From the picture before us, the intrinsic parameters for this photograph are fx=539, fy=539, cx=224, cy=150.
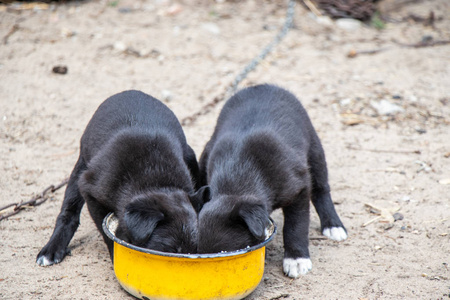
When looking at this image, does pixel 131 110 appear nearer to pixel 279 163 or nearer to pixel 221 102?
pixel 279 163

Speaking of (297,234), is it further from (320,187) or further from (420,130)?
(420,130)

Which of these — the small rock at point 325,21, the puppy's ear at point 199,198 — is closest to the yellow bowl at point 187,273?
the puppy's ear at point 199,198

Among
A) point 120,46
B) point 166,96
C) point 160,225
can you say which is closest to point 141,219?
point 160,225

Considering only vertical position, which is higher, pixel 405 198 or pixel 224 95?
pixel 405 198

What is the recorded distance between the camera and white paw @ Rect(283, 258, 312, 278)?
382 centimetres

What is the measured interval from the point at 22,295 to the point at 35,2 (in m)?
6.71

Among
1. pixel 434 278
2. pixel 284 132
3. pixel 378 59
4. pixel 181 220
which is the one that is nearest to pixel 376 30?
pixel 378 59

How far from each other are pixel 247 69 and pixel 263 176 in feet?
11.1

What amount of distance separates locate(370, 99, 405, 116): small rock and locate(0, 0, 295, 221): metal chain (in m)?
1.70

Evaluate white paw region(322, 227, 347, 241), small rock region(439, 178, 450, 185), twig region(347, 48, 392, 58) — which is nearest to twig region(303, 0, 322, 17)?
twig region(347, 48, 392, 58)

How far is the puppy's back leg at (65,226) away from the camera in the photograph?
153 inches

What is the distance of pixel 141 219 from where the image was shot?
3.11 m

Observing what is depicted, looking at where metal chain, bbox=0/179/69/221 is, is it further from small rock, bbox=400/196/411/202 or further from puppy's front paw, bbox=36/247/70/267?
small rock, bbox=400/196/411/202

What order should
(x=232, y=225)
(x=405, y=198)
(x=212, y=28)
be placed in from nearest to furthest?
(x=232, y=225)
(x=405, y=198)
(x=212, y=28)
